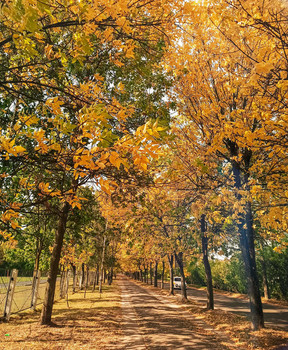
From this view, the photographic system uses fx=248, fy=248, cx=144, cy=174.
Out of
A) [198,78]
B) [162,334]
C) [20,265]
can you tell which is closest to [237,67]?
[198,78]

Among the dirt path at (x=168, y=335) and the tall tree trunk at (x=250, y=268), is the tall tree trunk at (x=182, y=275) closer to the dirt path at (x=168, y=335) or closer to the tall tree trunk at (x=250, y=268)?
the dirt path at (x=168, y=335)

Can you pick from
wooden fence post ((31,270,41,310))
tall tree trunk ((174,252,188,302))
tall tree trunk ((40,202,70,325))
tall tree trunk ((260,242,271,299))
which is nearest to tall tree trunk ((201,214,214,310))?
tall tree trunk ((174,252,188,302))

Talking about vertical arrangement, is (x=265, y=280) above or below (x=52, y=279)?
below

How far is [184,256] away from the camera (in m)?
20.6

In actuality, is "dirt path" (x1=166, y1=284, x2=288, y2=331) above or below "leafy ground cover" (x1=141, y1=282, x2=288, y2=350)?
below

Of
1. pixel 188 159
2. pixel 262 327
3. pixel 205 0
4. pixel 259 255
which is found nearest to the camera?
pixel 205 0

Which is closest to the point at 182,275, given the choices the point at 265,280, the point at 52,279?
the point at 265,280

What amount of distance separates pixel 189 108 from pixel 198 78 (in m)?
0.89

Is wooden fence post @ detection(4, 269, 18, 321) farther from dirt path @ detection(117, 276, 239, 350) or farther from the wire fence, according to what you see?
dirt path @ detection(117, 276, 239, 350)

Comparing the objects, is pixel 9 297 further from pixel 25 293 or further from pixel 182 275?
pixel 25 293

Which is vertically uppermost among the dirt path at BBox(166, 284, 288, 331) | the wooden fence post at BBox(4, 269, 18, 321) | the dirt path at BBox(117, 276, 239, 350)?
the wooden fence post at BBox(4, 269, 18, 321)

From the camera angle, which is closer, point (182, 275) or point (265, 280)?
point (182, 275)

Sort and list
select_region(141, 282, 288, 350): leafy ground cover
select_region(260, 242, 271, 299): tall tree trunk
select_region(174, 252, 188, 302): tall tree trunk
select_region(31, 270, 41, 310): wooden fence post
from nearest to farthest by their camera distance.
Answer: select_region(141, 282, 288, 350): leafy ground cover, select_region(31, 270, 41, 310): wooden fence post, select_region(174, 252, 188, 302): tall tree trunk, select_region(260, 242, 271, 299): tall tree trunk

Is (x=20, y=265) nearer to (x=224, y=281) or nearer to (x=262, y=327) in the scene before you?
(x=224, y=281)
